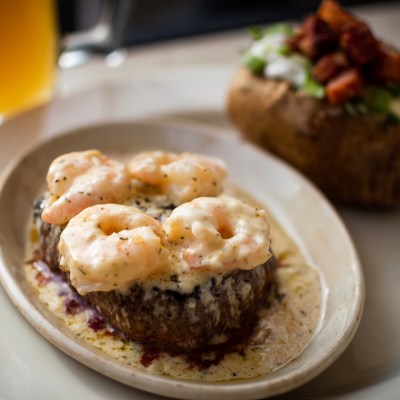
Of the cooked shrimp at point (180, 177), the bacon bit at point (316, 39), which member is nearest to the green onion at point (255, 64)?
the bacon bit at point (316, 39)

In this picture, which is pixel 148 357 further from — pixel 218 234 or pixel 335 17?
pixel 335 17

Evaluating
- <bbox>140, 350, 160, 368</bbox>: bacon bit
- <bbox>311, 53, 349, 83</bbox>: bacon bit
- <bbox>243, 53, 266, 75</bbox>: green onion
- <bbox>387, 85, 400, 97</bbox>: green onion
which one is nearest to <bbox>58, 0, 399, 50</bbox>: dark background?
<bbox>243, 53, 266, 75</bbox>: green onion

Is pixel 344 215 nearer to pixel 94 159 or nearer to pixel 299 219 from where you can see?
pixel 299 219

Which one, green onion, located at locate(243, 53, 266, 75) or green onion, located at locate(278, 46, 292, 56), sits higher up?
green onion, located at locate(278, 46, 292, 56)

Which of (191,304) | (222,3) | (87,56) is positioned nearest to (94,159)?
(191,304)

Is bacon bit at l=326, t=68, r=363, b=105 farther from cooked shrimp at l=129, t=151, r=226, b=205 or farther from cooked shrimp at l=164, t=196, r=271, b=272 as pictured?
cooked shrimp at l=164, t=196, r=271, b=272

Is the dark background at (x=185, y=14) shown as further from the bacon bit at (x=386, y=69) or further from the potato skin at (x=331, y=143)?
the bacon bit at (x=386, y=69)
